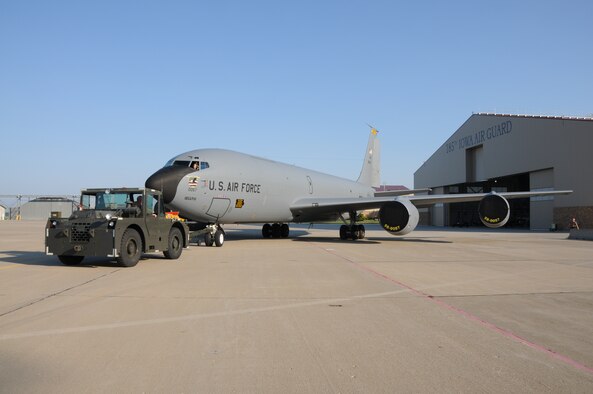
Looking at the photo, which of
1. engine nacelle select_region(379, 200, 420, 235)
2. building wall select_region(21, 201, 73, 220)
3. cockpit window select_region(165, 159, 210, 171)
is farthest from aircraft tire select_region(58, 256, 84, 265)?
building wall select_region(21, 201, 73, 220)

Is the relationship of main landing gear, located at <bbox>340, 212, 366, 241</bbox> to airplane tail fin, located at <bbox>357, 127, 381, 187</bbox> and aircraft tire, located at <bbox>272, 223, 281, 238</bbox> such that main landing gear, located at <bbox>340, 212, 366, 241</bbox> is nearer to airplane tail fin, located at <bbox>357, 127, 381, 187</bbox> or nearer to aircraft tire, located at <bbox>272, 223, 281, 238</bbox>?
aircraft tire, located at <bbox>272, 223, 281, 238</bbox>

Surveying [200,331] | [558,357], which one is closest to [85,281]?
[200,331]

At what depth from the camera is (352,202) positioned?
68.5ft

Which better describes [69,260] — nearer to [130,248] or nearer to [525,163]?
[130,248]

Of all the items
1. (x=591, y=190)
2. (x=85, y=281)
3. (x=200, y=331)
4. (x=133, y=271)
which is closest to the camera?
(x=200, y=331)

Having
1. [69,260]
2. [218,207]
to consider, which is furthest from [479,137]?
[69,260]

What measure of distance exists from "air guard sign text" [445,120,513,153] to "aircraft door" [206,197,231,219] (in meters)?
28.9

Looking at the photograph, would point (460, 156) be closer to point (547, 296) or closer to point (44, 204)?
point (547, 296)

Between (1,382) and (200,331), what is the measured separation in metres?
1.95

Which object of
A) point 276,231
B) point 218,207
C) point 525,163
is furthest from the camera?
point 525,163

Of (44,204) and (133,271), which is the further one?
(44,204)

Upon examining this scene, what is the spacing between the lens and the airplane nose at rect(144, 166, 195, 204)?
1530 cm

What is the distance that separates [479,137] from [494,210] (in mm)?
25077

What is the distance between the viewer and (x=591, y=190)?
30797 mm
